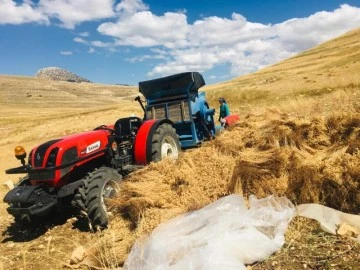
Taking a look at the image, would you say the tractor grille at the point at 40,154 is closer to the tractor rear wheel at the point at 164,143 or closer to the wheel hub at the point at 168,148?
the tractor rear wheel at the point at 164,143

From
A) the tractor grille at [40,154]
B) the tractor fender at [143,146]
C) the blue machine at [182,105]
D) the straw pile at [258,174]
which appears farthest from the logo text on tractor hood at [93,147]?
the blue machine at [182,105]

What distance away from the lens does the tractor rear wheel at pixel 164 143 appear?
285 inches

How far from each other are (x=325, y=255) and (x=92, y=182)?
3335 millimetres

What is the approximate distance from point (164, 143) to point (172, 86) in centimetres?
277

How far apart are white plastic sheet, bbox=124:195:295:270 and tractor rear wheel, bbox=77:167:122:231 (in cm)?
163

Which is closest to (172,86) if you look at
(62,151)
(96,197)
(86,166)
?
(86,166)

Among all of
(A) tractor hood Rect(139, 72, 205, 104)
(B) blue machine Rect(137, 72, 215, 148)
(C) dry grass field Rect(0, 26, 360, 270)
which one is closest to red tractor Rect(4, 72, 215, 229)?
(C) dry grass field Rect(0, 26, 360, 270)

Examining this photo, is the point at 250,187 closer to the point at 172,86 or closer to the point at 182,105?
the point at 182,105

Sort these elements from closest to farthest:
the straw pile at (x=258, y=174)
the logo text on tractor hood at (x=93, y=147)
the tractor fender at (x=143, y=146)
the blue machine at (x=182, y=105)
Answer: the straw pile at (x=258, y=174) < the logo text on tractor hood at (x=93, y=147) < the tractor fender at (x=143, y=146) < the blue machine at (x=182, y=105)

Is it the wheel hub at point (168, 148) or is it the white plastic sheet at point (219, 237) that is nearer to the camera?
the white plastic sheet at point (219, 237)

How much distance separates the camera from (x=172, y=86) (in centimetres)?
1017

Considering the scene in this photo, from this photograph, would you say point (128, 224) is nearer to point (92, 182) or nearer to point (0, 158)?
point (92, 182)

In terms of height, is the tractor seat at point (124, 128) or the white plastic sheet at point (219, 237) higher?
the tractor seat at point (124, 128)

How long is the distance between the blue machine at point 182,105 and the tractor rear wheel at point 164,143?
5.86 ft
